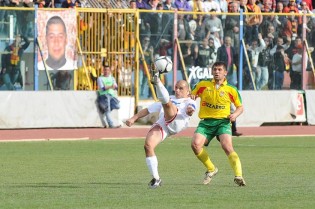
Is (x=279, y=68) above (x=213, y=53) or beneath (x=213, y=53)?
beneath

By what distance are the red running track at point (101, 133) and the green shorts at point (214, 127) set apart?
1187cm

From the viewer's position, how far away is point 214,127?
15.9 m

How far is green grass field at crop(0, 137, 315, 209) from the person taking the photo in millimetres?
13312

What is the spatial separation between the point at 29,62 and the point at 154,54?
410 centimetres

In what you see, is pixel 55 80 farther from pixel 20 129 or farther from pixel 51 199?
pixel 51 199

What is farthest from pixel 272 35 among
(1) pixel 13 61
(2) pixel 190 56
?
(1) pixel 13 61

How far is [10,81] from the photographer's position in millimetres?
29875

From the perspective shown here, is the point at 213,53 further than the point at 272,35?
No

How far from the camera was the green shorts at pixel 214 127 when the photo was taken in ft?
51.9

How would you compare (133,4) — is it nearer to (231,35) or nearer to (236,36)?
(231,35)

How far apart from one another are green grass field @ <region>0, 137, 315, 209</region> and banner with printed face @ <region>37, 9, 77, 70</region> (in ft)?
16.2

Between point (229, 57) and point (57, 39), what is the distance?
Answer: 5.68 metres

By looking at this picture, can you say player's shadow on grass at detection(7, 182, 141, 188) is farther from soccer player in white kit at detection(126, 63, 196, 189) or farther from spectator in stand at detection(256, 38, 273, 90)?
spectator in stand at detection(256, 38, 273, 90)

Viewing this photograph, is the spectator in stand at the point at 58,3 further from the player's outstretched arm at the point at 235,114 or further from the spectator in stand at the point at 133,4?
the player's outstretched arm at the point at 235,114
